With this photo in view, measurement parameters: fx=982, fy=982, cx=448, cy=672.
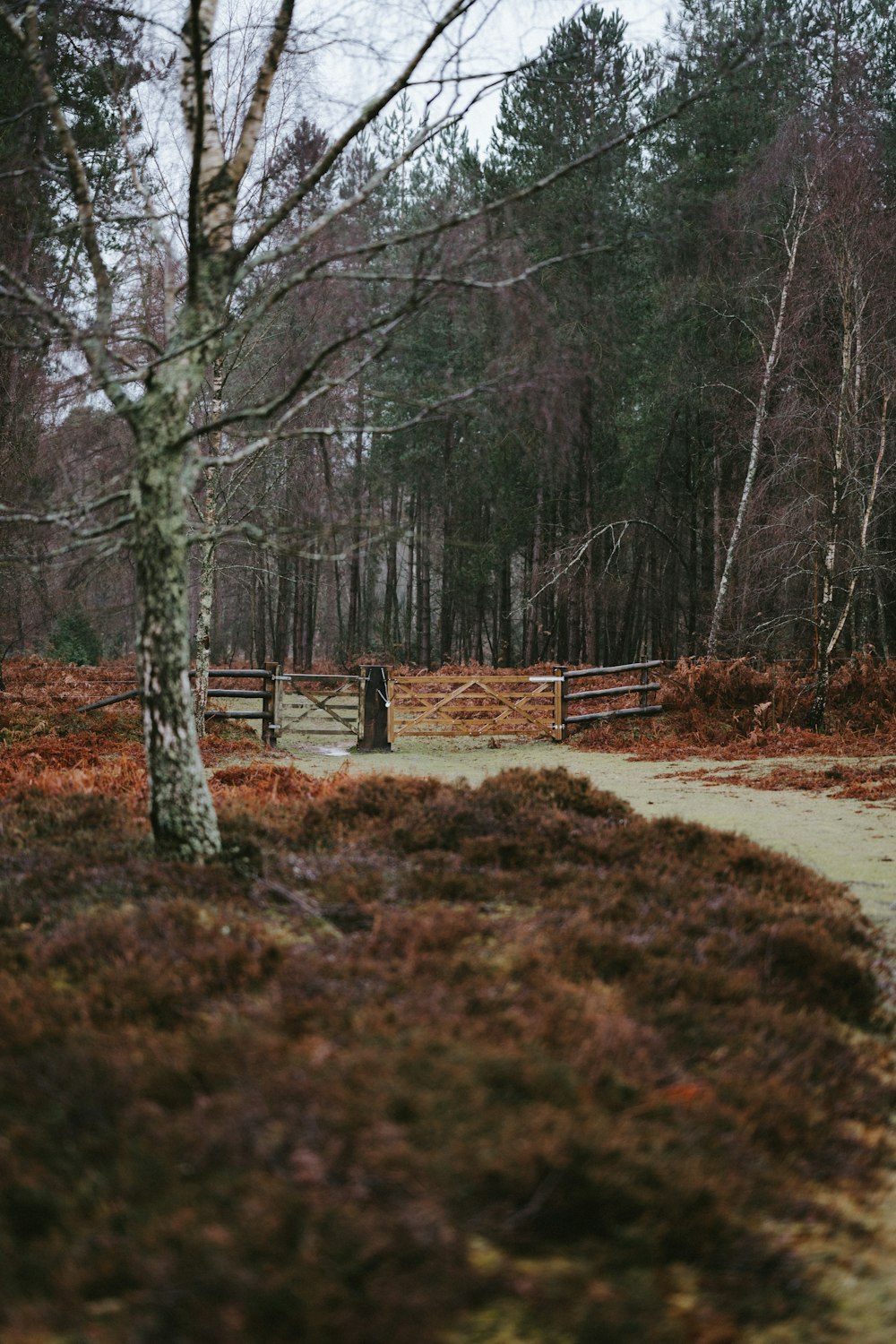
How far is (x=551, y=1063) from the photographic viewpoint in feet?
10.5

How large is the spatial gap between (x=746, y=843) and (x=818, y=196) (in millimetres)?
17002

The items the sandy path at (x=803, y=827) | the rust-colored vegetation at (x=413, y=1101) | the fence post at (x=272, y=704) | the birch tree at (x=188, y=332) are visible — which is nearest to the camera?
the rust-colored vegetation at (x=413, y=1101)

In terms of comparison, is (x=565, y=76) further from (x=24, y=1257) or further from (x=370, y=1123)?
(x=24, y=1257)

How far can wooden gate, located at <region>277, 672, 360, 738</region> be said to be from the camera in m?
17.6

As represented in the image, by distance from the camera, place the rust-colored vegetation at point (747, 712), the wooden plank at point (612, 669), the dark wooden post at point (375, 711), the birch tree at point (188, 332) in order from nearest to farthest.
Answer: the birch tree at point (188, 332) → the rust-colored vegetation at point (747, 712) → the dark wooden post at point (375, 711) → the wooden plank at point (612, 669)

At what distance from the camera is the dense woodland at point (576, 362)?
25.0 ft

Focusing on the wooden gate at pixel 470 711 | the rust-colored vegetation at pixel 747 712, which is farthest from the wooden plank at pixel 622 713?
the wooden gate at pixel 470 711

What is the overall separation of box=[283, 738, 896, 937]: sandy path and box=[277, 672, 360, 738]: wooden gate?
1.55 feet

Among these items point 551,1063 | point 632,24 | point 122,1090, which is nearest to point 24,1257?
point 122,1090

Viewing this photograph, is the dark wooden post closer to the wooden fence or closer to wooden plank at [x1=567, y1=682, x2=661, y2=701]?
the wooden fence

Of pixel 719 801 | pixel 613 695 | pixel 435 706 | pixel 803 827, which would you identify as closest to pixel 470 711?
pixel 435 706

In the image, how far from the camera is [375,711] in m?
17.4

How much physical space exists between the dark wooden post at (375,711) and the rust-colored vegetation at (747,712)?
357 centimetres

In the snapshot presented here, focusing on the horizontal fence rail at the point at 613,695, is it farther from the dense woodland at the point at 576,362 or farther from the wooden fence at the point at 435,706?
the dense woodland at the point at 576,362
